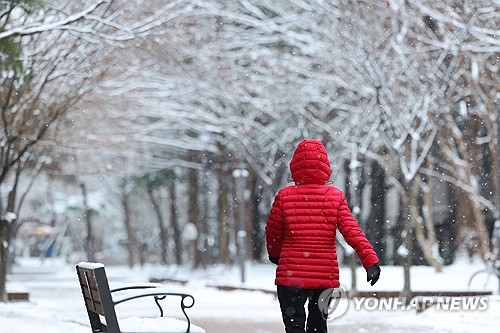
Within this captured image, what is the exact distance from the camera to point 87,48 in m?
24.5

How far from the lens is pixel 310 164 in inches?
339

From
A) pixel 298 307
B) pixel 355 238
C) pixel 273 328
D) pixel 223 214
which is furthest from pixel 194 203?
pixel 355 238

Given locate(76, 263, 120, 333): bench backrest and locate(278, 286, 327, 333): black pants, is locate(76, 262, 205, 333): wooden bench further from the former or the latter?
locate(278, 286, 327, 333): black pants

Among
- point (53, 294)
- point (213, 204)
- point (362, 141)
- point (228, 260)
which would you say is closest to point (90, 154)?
point (228, 260)

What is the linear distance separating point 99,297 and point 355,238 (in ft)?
5.94

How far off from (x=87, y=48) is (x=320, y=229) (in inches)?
656

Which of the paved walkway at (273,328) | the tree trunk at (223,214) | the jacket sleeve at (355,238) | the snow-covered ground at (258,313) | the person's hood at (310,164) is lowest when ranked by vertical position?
the paved walkway at (273,328)

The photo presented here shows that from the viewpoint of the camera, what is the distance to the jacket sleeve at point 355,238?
8288mm

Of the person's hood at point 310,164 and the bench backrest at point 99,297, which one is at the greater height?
the person's hood at point 310,164

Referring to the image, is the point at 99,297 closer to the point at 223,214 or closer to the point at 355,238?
the point at 355,238

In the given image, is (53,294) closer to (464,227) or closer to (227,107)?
(227,107)

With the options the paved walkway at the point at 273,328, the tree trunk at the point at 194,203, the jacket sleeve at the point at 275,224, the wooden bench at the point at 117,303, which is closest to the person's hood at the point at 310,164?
the jacket sleeve at the point at 275,224

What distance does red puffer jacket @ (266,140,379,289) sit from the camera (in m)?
8.45

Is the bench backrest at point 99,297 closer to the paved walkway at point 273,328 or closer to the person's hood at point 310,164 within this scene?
the person's hood at point 310,164
